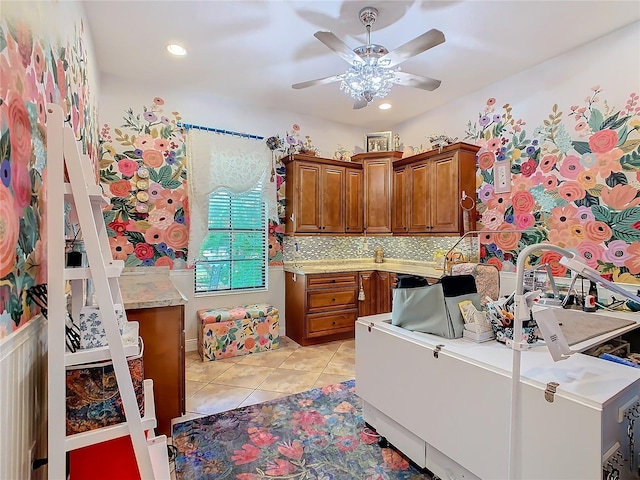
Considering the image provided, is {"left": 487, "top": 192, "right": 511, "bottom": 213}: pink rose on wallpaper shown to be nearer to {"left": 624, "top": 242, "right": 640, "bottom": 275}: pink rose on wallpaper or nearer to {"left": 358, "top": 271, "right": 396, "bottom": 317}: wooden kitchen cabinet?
{"left": 624, "top": 242, "right": 640, "bottom": 275}: pink rose on wallpaper

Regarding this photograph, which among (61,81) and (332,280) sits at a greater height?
(61,81)

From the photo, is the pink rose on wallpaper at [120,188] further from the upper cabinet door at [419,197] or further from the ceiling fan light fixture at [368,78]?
the upper cabinet door at [419,197]

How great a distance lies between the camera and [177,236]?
3.74m

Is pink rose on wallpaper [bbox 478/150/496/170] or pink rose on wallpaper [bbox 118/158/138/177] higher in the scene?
pink rose on wallpaper [bbox 478/150/496/170]

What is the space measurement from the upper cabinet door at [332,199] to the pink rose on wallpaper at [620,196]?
2724 mm

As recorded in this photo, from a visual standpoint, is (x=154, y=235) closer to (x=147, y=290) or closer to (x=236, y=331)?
(x=147, y=290)

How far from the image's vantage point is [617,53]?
8.75 ft

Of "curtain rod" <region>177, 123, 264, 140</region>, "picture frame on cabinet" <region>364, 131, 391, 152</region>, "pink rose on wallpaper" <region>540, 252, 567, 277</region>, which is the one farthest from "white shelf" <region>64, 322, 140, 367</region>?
"picture frame on cabinet" <region>364, 131, 391, 152</region>

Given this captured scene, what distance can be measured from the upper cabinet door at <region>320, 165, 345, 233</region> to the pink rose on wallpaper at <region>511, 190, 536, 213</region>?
2.04 metres

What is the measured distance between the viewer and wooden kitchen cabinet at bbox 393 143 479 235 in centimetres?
A: 368

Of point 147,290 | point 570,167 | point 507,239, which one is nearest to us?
point 147,290

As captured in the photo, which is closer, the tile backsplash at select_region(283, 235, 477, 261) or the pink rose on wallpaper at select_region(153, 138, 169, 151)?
the pink rose on wallpaper at select_region(153, 138, 169, 151)

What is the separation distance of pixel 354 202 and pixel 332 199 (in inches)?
14.6

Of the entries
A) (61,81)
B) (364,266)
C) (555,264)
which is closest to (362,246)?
(364,266)
